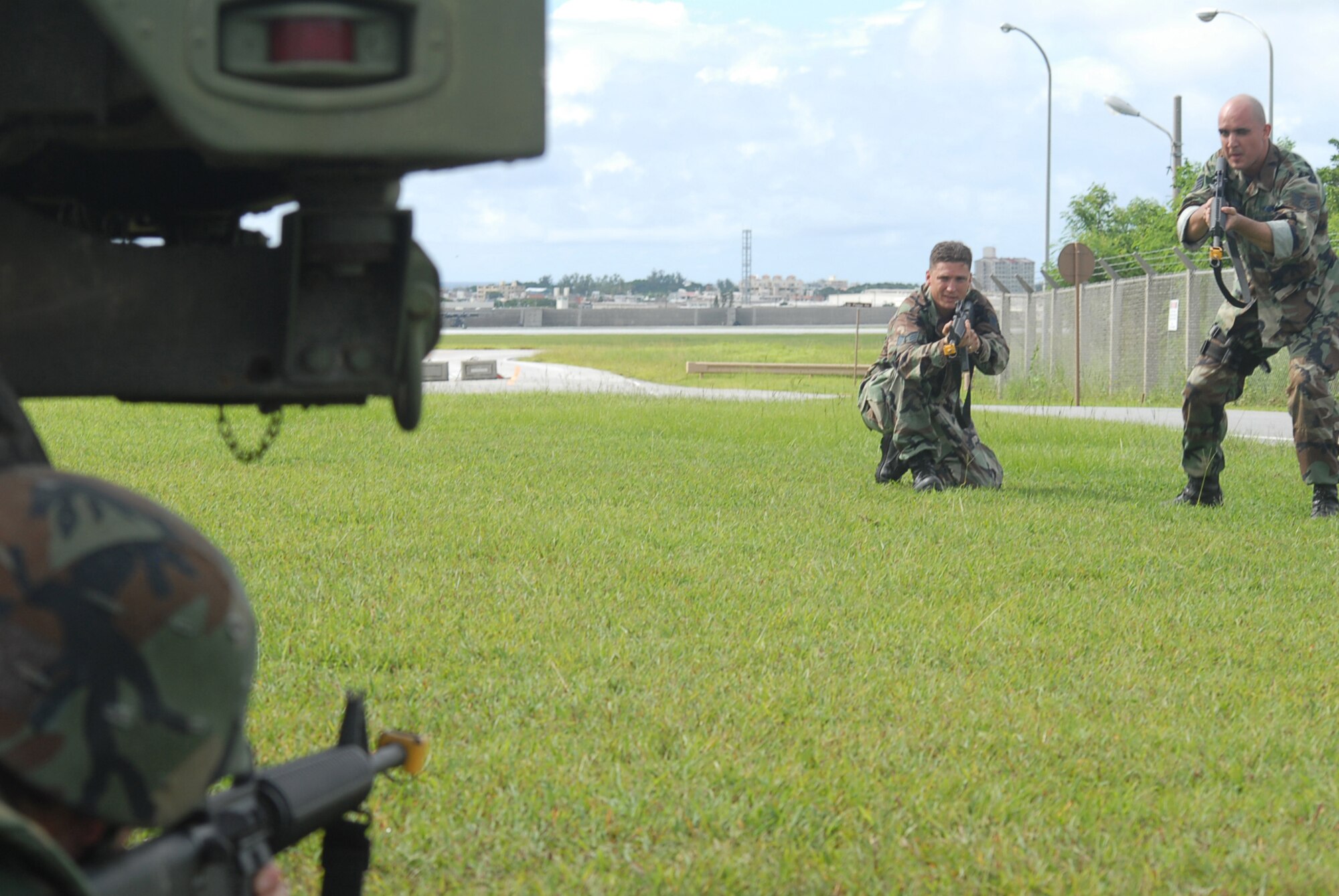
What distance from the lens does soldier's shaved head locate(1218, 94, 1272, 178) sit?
7.51m

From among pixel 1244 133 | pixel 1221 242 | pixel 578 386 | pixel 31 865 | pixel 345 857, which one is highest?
pixel 1244 133

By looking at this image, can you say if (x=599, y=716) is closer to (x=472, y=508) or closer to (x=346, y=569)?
(x=346, y=569)

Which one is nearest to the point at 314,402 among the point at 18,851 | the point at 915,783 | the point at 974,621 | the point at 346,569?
the point at 18,851

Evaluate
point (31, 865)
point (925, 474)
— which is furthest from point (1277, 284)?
point (31, 865)

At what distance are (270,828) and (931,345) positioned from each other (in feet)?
22.5

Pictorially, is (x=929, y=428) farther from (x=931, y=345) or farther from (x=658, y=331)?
(x=658, y=331)

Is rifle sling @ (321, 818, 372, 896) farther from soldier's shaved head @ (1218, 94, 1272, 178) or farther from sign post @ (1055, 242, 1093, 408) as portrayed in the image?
A: sign post @ (1055, 242, 1093, 408)

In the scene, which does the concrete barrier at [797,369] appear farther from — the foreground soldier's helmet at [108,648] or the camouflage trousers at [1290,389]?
the foreground soldier's helmet at [108,648]

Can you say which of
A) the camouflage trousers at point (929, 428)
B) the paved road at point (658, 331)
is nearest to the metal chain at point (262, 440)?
the camouflage trousers at point (929, 428)

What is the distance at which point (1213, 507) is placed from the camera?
8297mm

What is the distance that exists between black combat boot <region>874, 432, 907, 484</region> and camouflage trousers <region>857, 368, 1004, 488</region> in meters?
0.04

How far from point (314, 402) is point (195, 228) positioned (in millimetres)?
615

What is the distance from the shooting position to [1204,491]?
332 inches

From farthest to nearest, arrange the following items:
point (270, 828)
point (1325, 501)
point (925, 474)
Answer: point (925, 474) → point (1325, 501) → point (270, 828)
